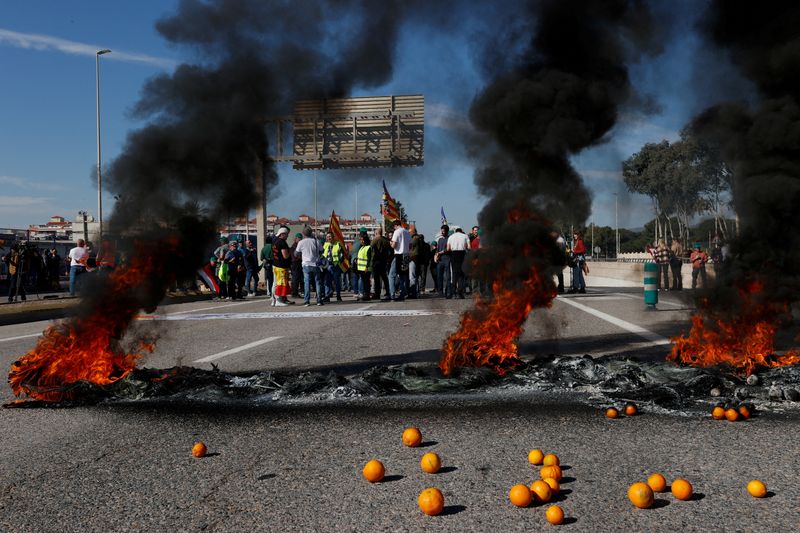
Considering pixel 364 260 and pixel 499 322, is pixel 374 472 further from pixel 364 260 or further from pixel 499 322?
pixel 364 260

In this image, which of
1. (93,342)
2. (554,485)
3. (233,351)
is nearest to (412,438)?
(554,485)

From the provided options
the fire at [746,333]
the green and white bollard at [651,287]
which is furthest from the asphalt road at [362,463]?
the green and white bollard at [651,287]

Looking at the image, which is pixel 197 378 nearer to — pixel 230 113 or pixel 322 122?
pixel 230 113

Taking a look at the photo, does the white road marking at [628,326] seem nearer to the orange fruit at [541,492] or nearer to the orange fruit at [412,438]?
the orange fruit at [412,438]

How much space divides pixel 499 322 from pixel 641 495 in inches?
126

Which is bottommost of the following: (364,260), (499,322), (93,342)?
(93,342)

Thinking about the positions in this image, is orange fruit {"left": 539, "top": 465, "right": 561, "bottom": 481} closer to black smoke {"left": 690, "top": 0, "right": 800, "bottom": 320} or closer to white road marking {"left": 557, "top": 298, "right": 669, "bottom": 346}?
black smoke {"left": 690, "top": 0, "right": 800, "bottom": 320}

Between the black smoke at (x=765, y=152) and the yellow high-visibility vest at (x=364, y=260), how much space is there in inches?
474

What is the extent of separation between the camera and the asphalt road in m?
3.12

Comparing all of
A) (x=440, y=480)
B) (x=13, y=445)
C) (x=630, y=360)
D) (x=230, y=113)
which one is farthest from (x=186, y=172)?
(x=630, y=360)

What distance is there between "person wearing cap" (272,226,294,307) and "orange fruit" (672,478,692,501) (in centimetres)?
1434

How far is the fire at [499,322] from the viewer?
6.30 m

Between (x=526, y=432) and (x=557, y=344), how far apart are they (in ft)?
14.3

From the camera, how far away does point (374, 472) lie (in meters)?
3.59
